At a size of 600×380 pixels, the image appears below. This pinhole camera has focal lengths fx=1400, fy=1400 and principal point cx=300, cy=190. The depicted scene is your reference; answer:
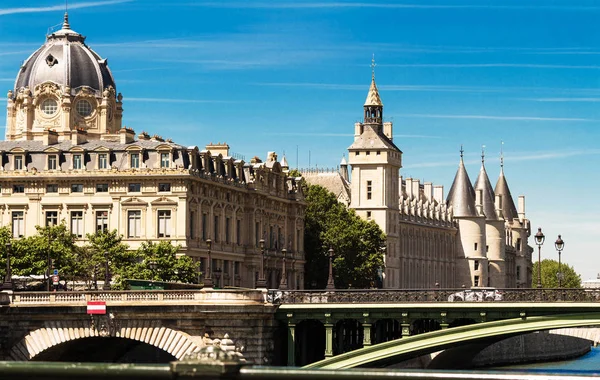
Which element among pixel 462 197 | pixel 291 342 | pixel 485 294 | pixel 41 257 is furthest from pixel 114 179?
pixel 462 197

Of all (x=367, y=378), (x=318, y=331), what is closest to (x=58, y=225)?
(x=318, y=331)

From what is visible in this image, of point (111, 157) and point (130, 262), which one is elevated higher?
point (111, 157)

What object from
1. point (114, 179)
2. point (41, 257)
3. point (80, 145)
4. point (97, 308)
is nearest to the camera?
point (97, 308)

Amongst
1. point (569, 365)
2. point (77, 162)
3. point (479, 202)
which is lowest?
point (569, 365)

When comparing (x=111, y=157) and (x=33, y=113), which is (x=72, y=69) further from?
(x=111, y=157)

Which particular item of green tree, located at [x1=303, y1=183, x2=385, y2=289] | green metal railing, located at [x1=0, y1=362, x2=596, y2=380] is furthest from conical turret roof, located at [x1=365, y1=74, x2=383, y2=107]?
green metal railing, located at [x1=0, y1=362, x2=596, y2=380]

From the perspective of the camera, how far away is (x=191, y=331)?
54656 millimetres

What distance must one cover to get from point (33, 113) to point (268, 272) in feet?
73.4

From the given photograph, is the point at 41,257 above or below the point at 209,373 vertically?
above

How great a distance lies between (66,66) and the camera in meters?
110

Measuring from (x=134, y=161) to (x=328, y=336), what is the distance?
44677mm

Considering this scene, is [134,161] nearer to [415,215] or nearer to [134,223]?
[134,223]

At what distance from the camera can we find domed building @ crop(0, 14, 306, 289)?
94.8 metres

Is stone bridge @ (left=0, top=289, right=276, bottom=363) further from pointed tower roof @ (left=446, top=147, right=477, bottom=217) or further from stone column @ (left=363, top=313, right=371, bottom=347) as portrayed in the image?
pointed tower roof @ (left=446, top=147, right=477, bottom=217)
